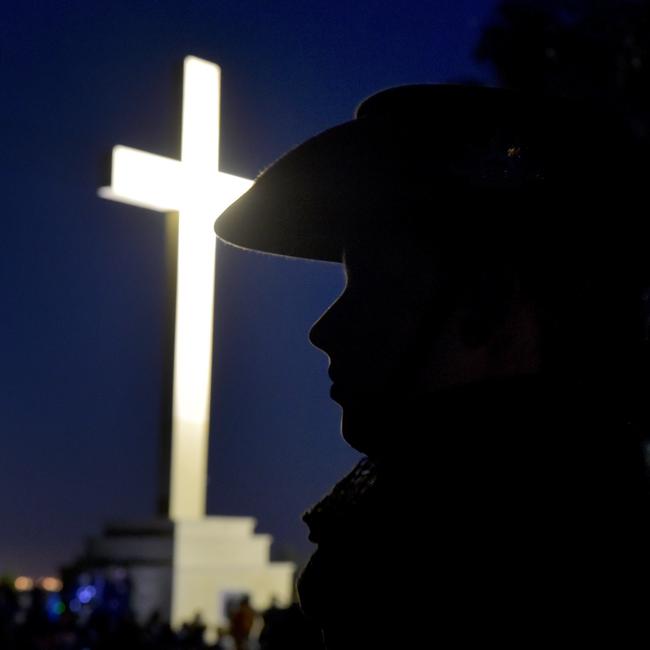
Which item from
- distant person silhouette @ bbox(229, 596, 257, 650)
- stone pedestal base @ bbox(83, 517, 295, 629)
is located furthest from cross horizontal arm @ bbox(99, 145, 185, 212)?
stone pedestal base @ bbox(83, 517, 295, 629)

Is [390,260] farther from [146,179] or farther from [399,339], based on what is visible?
[146,179]

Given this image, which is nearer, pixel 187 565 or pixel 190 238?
pixel 190 238

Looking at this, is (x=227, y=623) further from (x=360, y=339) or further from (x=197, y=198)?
(x=360, y=339)

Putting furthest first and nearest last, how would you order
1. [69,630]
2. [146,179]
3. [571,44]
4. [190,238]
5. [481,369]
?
1. [571,44]
2. [190,238]
3. [69,630]
4. [146,179]
5. [481,369]

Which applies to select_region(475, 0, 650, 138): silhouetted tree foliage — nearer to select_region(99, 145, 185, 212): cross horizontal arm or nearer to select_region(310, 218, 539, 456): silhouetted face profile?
select_region(99, 145, 185, 212): cross horizontal arm

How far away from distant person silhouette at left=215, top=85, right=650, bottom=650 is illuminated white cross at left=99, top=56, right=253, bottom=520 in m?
4.96

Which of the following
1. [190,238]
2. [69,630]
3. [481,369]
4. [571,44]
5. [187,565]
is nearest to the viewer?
[481,369]

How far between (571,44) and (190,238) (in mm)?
4658

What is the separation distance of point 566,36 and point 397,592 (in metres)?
10.9

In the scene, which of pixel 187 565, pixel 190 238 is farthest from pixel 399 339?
pixel 187 565

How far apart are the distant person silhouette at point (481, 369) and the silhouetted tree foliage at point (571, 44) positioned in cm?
972

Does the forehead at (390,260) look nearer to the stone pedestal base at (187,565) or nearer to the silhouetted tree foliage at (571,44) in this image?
the silhouetted tree foliage at (571,44)

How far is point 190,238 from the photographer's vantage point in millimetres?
8797

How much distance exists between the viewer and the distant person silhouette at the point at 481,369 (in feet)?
3.10
